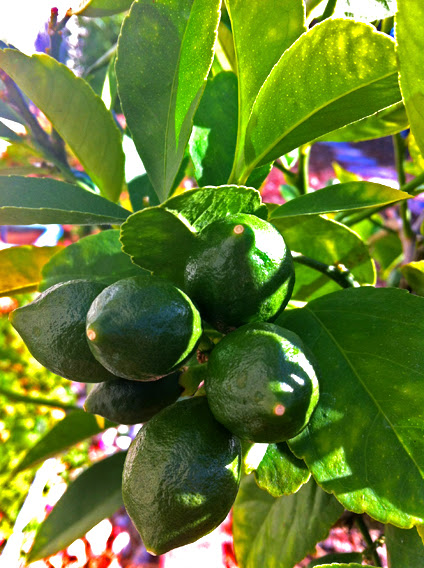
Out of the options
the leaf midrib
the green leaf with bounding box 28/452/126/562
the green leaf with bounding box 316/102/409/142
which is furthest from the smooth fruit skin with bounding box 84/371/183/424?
the green leaf with bounding box 316/102/409/142

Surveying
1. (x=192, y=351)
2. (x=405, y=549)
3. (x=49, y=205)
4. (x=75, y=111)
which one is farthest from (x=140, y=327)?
(x=405, y=549)

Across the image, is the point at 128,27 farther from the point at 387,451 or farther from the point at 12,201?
the point at 387,451

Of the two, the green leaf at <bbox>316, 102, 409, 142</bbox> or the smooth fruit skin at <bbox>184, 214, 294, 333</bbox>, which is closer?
the smooth fruit skin at <bbox>184, 214, 294, 333</bbox>

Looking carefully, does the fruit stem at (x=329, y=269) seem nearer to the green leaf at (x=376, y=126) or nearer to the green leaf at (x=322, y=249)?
the green leaf at (x=322, y=249)

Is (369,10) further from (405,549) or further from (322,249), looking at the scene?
(405,549)

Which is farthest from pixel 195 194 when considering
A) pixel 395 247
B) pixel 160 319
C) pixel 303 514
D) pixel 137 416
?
pixel 395 247

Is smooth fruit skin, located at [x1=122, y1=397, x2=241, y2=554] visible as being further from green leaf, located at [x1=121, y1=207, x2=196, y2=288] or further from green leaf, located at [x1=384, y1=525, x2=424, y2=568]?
green leaf, located at [x1=384, y1=525, x2=424, y2=568]
